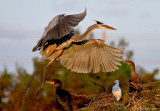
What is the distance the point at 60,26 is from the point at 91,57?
1.55m

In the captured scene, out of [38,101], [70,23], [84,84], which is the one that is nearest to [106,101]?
[70,23]

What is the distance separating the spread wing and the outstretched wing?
0.98 metres

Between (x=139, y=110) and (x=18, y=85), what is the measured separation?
34.5 feet

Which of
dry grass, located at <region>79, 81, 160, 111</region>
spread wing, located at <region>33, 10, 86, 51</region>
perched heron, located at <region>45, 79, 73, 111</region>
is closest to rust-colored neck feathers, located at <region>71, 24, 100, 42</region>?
spread wing, located at <region>33, 10, 86, 51</region>

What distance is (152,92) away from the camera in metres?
6.59

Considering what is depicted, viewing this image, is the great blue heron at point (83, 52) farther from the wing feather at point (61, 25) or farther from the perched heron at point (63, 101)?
the perched heron at point (63, 101)

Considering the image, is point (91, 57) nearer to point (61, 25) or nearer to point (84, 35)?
point (84, 35)

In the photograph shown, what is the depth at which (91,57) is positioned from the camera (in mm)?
8773

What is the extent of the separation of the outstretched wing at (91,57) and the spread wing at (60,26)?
978mm

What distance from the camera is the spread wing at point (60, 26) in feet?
24.8

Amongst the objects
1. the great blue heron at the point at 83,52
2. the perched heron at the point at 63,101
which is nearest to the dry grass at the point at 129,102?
the perched heron at the point at 63,101

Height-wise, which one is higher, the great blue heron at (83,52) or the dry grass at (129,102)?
the great blue heron at (83,52)

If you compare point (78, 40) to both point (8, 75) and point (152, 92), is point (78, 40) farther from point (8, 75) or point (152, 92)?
point (8, 75)

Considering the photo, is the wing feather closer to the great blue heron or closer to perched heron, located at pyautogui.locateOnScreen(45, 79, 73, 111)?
the great blue heron
